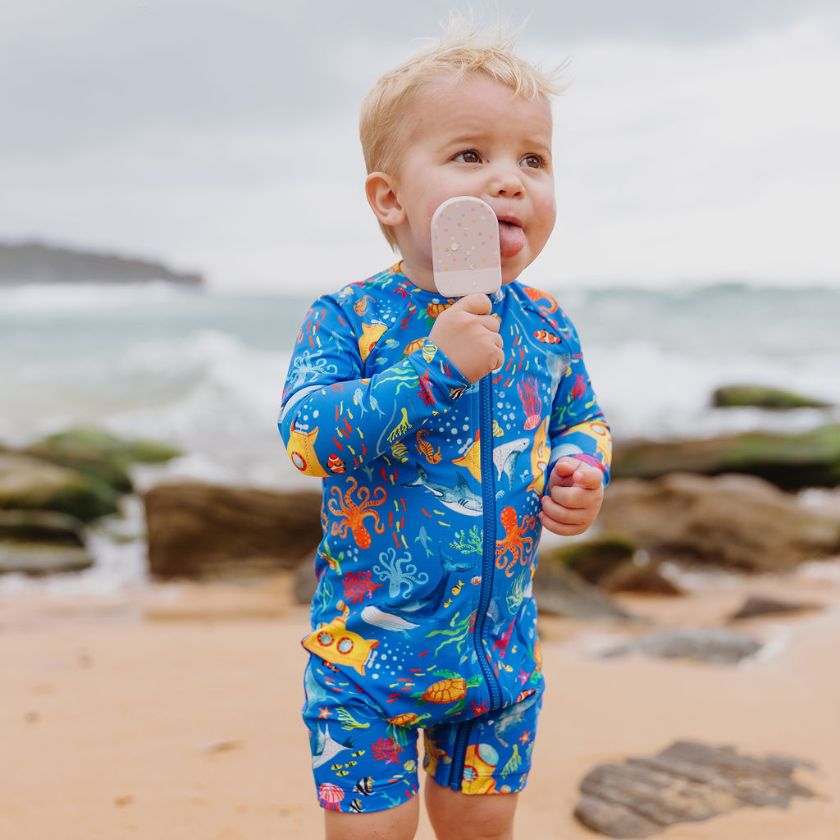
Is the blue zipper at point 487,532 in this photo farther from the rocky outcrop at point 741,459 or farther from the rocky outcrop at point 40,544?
the rocky outcrop at point 741,459

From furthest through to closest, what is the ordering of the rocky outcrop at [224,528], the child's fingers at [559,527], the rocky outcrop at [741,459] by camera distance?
the rocky outcrop at [741,459] → the rocky outcrop at [224,528] → the child's fingers at [559,527]

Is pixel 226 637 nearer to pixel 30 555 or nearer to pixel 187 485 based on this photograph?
pixel 187 485

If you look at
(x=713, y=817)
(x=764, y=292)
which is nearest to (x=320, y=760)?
(x=713, y=817)

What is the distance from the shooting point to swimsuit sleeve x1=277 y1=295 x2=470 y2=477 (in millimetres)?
1899

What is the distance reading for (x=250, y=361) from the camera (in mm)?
20141

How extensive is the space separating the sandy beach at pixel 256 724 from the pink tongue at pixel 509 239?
1621mm

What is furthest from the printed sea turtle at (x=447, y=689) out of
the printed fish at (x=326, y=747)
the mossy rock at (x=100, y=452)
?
the mossy rock at (x=100, y=452)

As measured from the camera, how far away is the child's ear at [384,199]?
2104mm

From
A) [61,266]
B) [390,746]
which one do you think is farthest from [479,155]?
[61,266]

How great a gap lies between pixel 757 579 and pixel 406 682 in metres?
6.32

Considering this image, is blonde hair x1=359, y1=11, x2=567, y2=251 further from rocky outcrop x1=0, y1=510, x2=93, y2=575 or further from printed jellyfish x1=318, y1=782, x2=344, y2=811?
rocky outcrop x1=0, y1=510, x2=93, y2=575

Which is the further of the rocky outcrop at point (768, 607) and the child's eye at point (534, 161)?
the rocky outcrop at point (768, 607)

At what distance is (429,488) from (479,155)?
0.63m

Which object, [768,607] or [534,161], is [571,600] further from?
[534,161]
